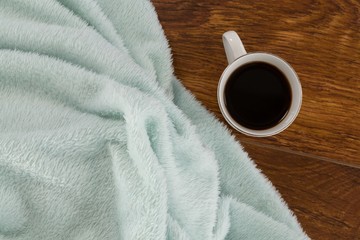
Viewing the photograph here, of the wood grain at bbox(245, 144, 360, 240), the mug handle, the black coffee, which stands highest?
the mug handle

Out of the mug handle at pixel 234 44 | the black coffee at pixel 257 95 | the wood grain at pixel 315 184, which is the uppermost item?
the mug handle at pixel 234 44

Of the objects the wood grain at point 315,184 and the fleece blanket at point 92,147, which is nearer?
the fleece blanket at point 92,147

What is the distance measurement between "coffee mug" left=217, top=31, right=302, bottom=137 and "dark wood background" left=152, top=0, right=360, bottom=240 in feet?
0.06

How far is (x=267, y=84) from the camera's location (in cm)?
50

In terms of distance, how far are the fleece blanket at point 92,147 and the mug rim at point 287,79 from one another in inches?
Answer: 2.0

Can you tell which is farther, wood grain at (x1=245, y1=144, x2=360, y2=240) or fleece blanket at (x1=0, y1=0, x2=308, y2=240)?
wood grain at (x1=245, y1=144, x2=360, y2=240)

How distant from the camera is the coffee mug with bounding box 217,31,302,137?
0.47m

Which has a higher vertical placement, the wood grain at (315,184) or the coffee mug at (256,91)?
the coffee mug at (256,91)

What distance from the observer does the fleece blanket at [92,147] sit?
38 centimetres

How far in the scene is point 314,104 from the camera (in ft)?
1.63

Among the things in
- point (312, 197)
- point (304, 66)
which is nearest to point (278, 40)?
point (304, 66)

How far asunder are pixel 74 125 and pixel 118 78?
0.19ft

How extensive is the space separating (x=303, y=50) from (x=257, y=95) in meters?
0.06

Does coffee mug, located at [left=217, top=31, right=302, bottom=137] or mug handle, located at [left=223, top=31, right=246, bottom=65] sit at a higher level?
mug handle, located at [left=223, top=31, right=246, bottom=65]
